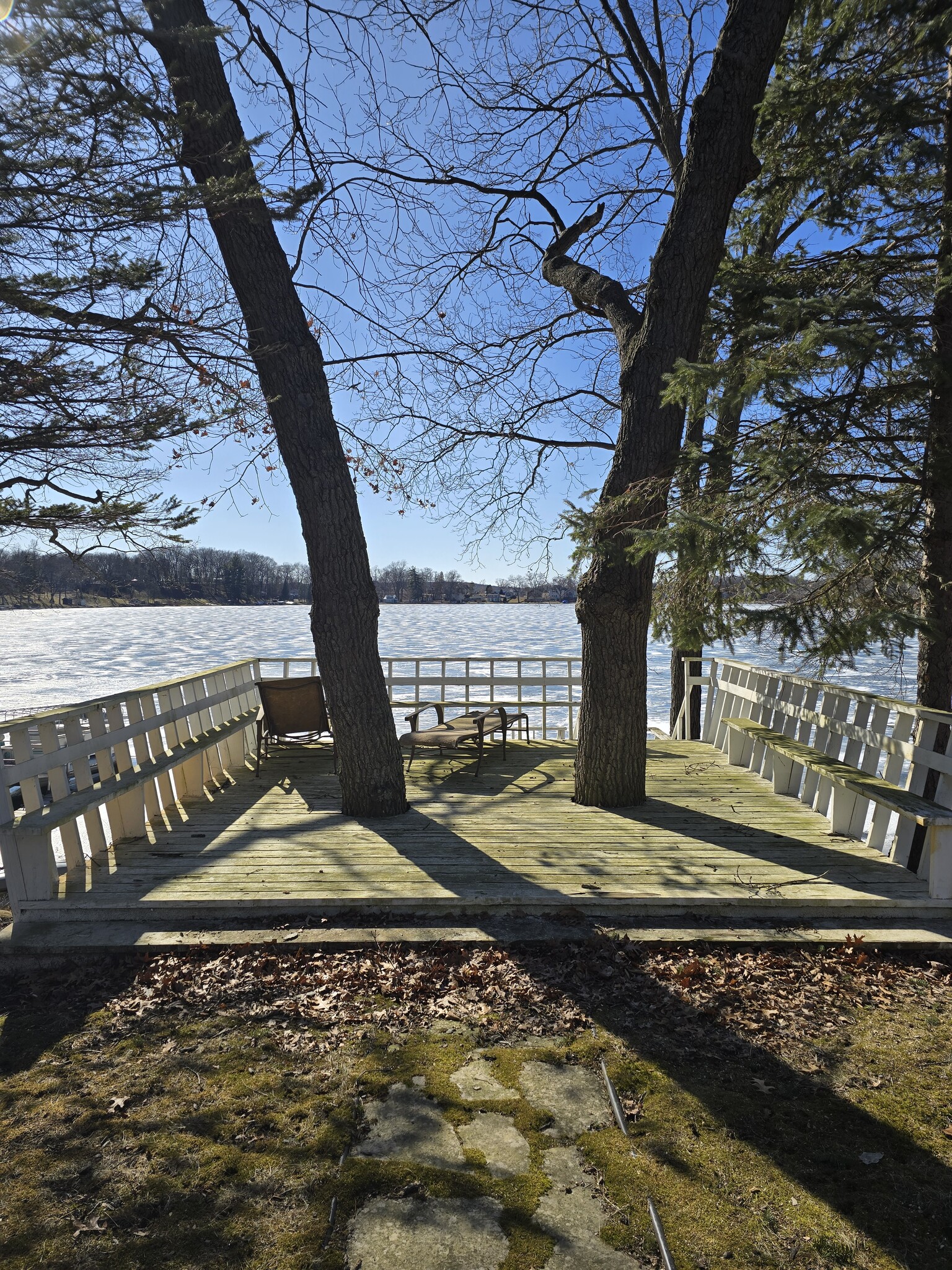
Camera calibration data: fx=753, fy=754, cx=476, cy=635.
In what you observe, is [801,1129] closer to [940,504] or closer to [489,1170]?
[489,1170]

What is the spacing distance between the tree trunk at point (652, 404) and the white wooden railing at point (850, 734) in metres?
1.36

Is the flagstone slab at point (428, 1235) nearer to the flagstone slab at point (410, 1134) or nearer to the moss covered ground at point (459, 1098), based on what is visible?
the moss covered ground at point (459, 1098)

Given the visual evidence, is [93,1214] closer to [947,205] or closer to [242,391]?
[242,391]

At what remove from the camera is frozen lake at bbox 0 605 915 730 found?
59.8 feet

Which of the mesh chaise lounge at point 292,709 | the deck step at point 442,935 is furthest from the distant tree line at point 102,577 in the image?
the deck step at point 442,935

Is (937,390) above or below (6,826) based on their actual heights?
above

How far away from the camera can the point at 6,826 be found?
3887 millimetres

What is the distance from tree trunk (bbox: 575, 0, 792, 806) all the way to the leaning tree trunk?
5.35 feet

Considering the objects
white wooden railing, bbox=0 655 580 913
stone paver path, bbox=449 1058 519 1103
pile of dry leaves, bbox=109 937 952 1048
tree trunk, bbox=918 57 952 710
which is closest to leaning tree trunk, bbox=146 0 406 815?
white wooden railing, bbox=0 655 580 913

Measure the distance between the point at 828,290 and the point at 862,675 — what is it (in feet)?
49.5

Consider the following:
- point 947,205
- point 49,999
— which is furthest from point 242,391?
point 947,205

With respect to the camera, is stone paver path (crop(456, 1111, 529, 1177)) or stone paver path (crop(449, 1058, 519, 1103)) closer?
stone paver path (crop(456, 1111, 529, 1177))

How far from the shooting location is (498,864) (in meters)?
4.59

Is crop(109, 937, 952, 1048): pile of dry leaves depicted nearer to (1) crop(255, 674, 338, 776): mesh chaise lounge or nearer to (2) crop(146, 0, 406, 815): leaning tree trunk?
(2) crop(146, 0, 406, 815): leaning tree trunk
